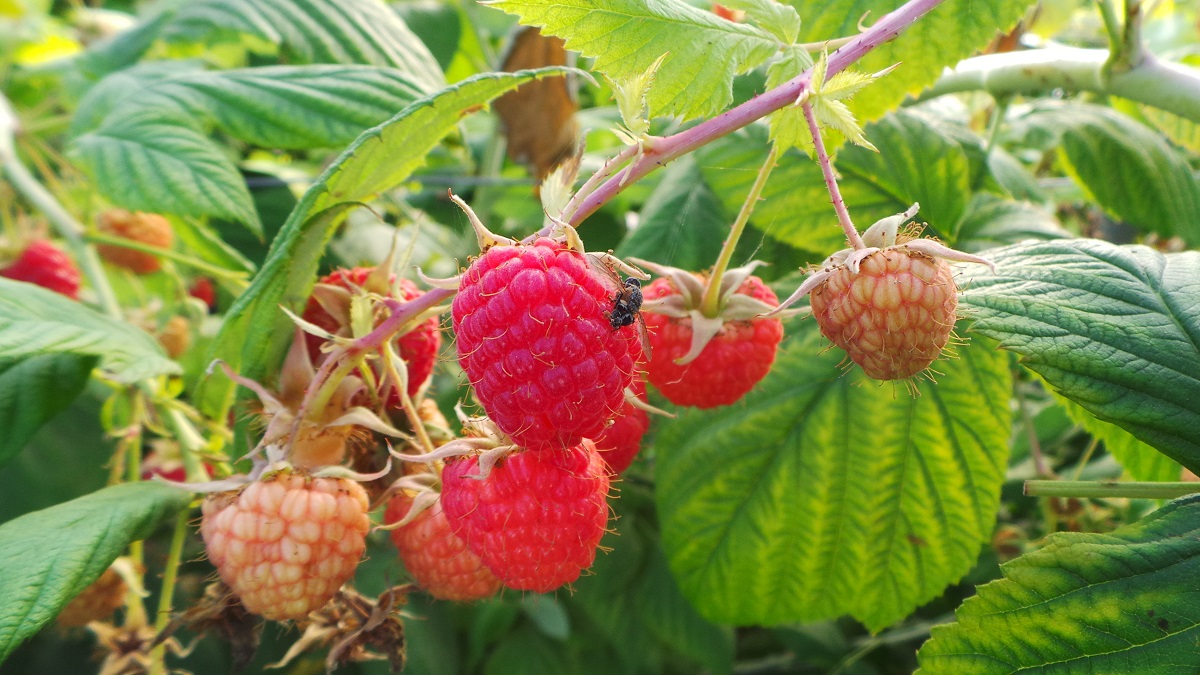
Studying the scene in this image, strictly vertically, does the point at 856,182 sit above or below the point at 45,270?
above

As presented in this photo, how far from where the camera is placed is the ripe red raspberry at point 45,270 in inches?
63.5

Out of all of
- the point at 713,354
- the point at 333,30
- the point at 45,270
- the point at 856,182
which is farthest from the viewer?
the point at 45,270

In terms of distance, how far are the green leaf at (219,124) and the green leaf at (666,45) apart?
452 mm

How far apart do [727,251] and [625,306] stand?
17 centimetres

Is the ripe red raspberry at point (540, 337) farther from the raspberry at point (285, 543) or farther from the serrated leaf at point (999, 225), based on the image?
the serrated leaf at point (999, 225)

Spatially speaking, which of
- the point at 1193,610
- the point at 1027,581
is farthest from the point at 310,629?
the point at 1193,610

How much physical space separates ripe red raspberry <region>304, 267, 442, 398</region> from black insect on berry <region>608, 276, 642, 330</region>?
0.29 metres

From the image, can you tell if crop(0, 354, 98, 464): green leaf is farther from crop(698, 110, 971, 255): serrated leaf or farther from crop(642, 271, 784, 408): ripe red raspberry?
crop(698, 110, 971, 255): serrated leaf

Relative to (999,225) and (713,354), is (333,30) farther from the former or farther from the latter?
(999,225)

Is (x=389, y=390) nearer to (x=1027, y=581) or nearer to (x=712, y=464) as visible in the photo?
(x=712, y=464)

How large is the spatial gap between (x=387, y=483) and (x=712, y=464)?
16.7 inches

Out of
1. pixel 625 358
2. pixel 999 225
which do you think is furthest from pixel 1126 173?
pixel 625 358

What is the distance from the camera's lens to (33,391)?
3.59 ft

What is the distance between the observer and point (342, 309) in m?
0.94
